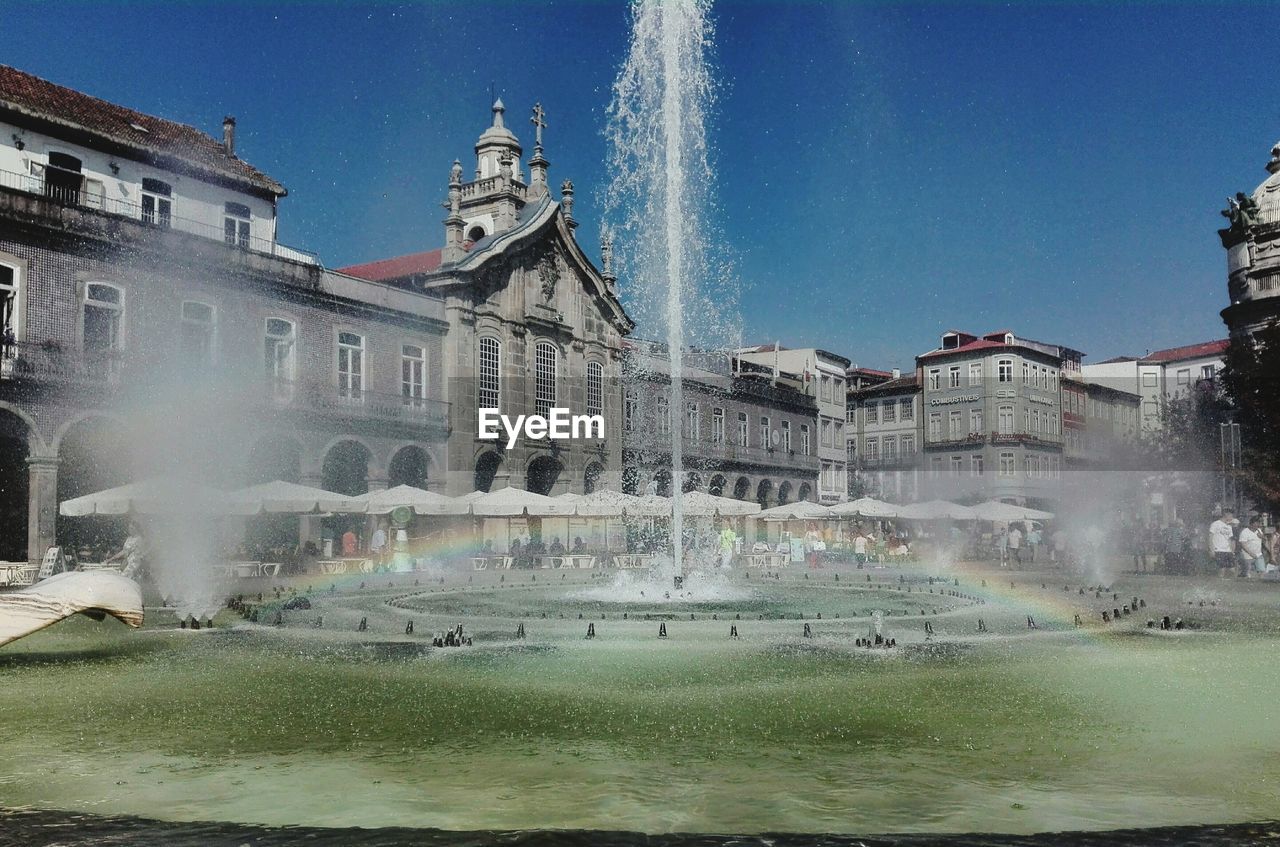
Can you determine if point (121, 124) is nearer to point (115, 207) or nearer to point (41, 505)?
point (115, 207)

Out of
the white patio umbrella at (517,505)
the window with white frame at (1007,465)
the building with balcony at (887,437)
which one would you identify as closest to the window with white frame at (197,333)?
the white patio umbrella at (517,505)

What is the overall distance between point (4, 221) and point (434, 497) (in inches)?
503

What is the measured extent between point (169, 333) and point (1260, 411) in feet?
112

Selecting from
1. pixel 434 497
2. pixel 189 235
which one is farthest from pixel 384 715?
pixel 189 235

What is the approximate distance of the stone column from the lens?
27034 millimetres

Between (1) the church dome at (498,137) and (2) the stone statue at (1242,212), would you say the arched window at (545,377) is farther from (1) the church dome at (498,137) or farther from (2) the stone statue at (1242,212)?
(2) the stone statue at (1242,212)

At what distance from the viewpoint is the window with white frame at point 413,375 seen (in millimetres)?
39344

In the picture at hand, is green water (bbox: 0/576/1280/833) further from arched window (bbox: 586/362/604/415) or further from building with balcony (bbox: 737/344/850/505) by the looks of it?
building with balcony (bbox: 737/344/850/505)

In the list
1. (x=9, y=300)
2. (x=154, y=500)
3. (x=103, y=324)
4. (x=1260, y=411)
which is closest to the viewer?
(x=154, y=500)

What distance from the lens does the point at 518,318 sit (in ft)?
142

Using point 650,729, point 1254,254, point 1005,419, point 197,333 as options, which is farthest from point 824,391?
point 650,729

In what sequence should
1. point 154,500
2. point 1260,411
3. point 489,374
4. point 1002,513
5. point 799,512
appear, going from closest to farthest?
point 154,500, point 1260,411, point 1002,513, point 799,512, point 489,374

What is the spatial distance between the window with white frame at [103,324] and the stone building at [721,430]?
886 inches

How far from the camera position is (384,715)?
343 inches
